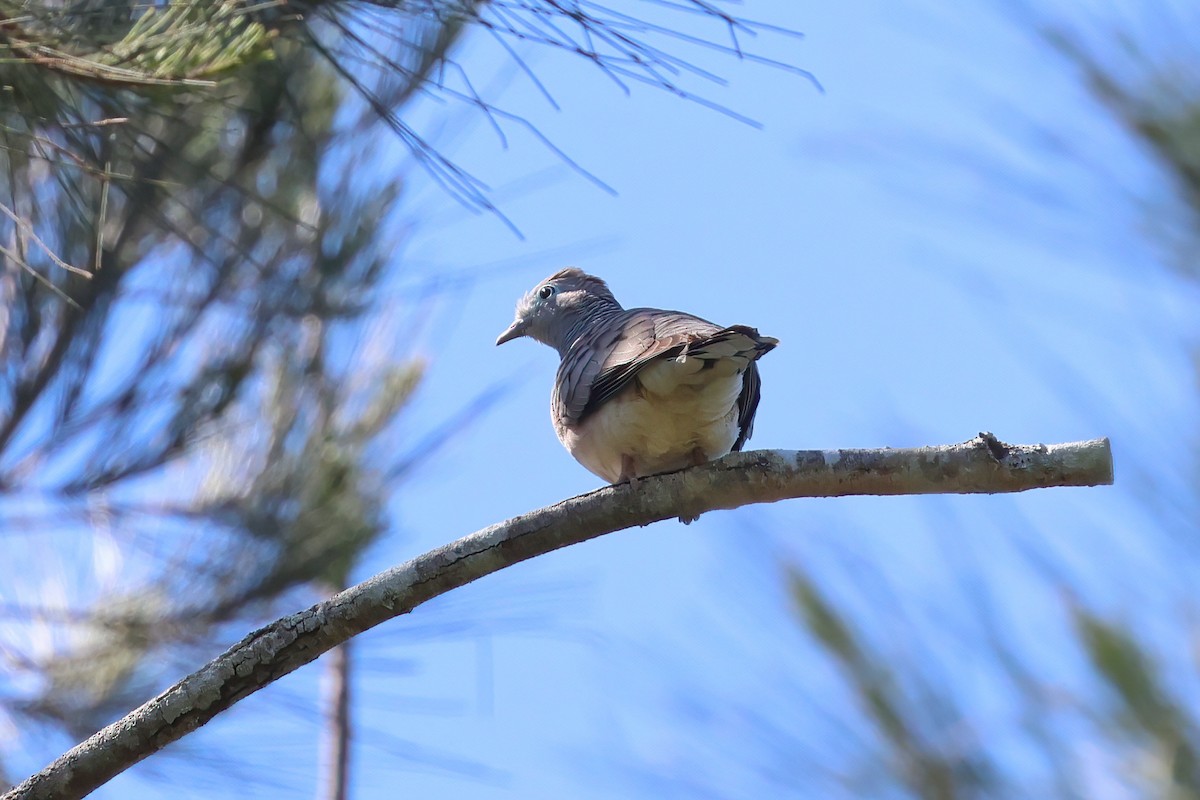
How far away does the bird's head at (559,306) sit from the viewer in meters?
4.45

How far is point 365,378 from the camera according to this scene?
554cm

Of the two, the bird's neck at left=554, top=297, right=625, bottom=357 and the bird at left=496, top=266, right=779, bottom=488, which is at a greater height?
the bird's neck at left=554, top=297, right=625, bottom=357

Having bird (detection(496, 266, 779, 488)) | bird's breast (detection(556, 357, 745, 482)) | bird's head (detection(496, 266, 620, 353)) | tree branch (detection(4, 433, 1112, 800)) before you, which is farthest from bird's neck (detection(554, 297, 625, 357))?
tree branch (detection(4, 433, 1112, 800))

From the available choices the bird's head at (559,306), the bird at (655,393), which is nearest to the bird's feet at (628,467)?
the bird at (655,393)

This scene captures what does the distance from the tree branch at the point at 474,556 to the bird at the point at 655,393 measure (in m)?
0.35

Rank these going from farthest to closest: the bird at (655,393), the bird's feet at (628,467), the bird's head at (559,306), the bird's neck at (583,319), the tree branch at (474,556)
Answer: the bird's head at (559,306) < the bird's neck at (583,319) < the bird's feet at (628,467) < the bird at (655,393) < the tree branch at (474,556)

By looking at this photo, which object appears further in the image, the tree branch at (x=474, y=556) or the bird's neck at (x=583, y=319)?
the bird's neck at (x=583, y=319)

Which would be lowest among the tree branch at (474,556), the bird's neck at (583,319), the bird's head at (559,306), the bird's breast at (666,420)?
the tree branch at (474,556)

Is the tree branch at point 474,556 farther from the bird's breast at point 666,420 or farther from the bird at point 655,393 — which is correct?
the bird's breast at point 666,420

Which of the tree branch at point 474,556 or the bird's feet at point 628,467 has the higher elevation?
the bird's feet at point 628,467

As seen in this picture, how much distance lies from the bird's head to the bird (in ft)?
1.88

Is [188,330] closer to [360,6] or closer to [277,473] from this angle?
[277,473]

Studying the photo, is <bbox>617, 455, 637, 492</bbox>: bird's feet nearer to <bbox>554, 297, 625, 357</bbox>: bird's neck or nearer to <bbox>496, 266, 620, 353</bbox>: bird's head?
<bbox>554, 297, 625, 357</bbox>: bird's neck

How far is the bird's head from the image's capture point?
4445 mm
